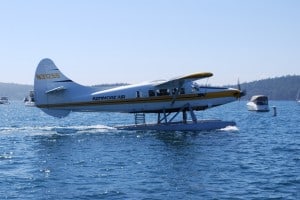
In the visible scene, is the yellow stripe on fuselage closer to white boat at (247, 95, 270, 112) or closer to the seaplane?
the seaplane

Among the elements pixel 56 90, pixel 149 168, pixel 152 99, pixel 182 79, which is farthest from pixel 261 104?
pixel 149 168

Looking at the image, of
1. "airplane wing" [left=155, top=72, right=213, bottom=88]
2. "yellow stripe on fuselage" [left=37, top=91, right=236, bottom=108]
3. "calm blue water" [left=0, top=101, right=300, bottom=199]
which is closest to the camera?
"calm blue water" [left=0, top=101, right=300, bottom=199]

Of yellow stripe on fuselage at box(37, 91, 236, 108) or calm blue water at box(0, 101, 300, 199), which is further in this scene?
yellow stripe on fuselage at box(37, 91, 236, 108)

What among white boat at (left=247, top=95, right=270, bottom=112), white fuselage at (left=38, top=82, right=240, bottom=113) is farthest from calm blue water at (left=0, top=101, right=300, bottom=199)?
white boat at (left=247, top=95, right=270, bottom=112)

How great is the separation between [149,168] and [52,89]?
56.9ft

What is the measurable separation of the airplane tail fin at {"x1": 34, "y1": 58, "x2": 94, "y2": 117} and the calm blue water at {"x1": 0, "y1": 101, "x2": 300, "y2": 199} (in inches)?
160

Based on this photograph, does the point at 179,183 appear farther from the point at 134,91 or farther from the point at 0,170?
the point at 134,91

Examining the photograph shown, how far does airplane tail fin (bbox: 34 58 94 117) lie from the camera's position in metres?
33.6

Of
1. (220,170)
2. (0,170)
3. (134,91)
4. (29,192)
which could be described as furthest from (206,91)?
(29,192)

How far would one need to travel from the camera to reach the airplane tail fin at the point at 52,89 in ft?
110

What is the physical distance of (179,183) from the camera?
15.6m

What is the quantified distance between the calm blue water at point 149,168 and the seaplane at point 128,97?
13.5ft

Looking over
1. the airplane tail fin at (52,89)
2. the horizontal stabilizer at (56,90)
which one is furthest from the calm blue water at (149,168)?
the horizontal stabilizer at (56,90)

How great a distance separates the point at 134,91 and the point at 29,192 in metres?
20.1
